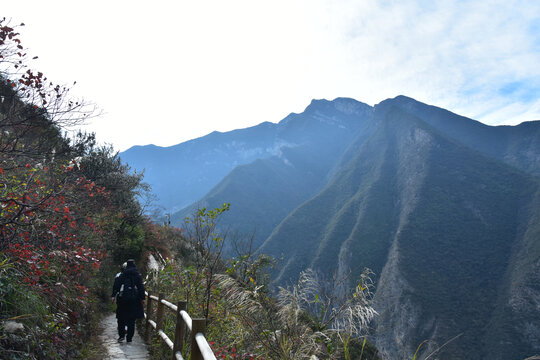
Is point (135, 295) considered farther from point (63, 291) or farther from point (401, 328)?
point (401, 328)

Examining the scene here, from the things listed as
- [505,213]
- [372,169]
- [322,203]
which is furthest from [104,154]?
[372,169]

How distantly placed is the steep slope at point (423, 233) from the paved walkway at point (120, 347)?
4559cm

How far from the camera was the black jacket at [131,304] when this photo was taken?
5.84 meters

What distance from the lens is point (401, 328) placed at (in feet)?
196

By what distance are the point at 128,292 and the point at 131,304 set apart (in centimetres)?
23


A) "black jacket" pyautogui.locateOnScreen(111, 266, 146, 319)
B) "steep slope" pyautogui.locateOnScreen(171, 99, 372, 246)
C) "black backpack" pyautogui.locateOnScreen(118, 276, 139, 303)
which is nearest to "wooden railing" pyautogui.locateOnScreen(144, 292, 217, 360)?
"black jacket" pyautogui.locateOnScreen(111, 266, 146, 319)

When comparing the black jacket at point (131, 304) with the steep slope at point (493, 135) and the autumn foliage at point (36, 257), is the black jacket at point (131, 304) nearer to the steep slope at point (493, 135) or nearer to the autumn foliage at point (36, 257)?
the autumn foliage at point (36, 257)

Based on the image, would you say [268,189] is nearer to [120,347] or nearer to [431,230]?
[431,230]

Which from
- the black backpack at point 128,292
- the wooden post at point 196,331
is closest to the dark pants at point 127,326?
the black backpack at point 128,292

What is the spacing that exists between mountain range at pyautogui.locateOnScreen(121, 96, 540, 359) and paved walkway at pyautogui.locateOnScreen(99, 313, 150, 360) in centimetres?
2539

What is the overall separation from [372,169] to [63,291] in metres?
122

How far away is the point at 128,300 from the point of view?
5.88m

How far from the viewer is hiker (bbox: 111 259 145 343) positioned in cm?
584

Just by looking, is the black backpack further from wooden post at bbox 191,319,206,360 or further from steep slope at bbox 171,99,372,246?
steep slope at bbox 171,99,372,246
